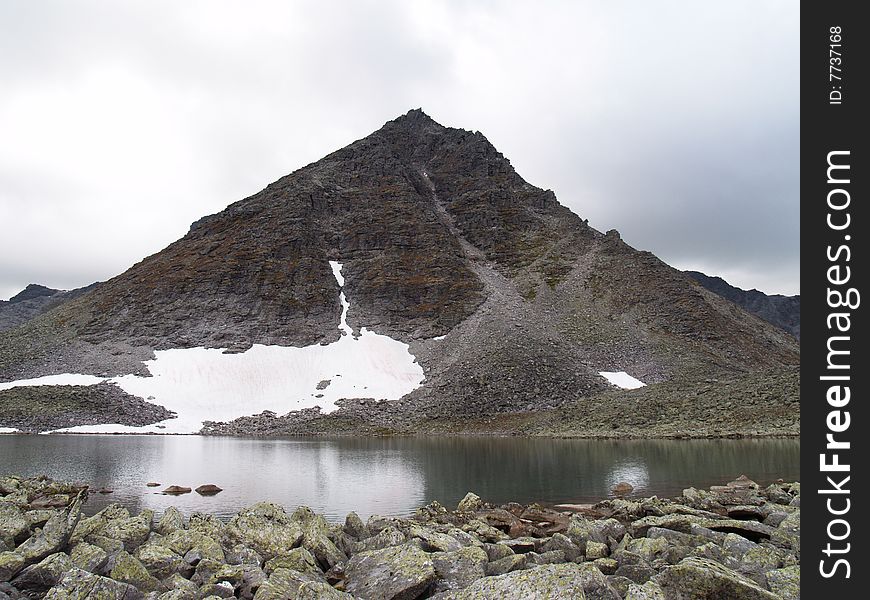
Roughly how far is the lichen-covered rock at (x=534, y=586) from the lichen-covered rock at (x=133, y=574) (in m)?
4.82

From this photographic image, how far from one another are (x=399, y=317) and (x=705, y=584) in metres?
96.2

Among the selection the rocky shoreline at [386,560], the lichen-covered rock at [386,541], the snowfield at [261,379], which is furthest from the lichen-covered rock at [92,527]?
the snowfield at [261,379]

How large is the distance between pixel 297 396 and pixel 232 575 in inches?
2849

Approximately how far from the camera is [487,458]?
40875 mm

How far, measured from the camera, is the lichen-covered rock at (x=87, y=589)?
25.2 ft

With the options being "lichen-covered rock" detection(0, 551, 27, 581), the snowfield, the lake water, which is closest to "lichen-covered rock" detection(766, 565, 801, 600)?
"lichen-covered rock" detection(0, 551, 27, 581)

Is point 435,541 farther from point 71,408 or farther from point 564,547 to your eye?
point 71,408

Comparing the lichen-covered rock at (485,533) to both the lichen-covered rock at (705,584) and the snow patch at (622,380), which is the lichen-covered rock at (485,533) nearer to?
the lichen-covered rock at (705,584)

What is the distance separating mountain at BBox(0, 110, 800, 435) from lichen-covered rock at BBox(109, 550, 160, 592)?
50786 millimetres

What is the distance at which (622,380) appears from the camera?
78.3 m

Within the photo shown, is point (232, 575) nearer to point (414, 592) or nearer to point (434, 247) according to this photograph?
point (414, 592)
